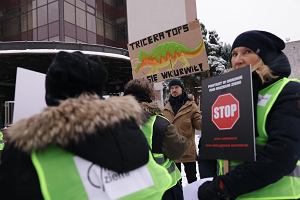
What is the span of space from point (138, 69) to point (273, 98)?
4.84 m

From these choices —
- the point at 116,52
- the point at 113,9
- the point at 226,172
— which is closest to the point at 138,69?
the point at 226,172

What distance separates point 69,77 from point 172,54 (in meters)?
4.63

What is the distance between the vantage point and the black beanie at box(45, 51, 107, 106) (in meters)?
1.58

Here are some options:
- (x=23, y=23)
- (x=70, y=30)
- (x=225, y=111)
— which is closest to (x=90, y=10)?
(x=70, y=30)

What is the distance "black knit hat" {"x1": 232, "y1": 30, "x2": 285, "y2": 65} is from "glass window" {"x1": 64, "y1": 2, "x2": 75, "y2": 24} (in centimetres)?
2210

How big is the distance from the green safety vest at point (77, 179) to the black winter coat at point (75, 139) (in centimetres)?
2

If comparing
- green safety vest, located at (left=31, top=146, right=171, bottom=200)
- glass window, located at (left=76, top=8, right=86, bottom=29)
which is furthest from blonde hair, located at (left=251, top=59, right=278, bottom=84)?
glass window, located at (left=76, top=8, right=86, bottom=29)

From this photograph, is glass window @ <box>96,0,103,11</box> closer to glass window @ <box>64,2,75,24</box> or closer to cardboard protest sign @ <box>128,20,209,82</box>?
glass window @ <box>64,2,75,24</box>

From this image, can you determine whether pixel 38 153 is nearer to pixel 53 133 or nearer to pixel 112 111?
pixel 53 133

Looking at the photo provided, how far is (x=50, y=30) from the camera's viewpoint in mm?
23312

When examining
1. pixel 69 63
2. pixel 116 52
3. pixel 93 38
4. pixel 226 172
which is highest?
pixel 93 38

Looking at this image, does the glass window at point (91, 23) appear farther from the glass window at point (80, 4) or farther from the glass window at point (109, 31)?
the glass window at point (109, 31)

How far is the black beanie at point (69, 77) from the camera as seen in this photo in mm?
1585

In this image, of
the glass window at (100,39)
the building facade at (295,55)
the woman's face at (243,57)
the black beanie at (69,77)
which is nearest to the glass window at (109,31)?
the glass window at (100,39)
